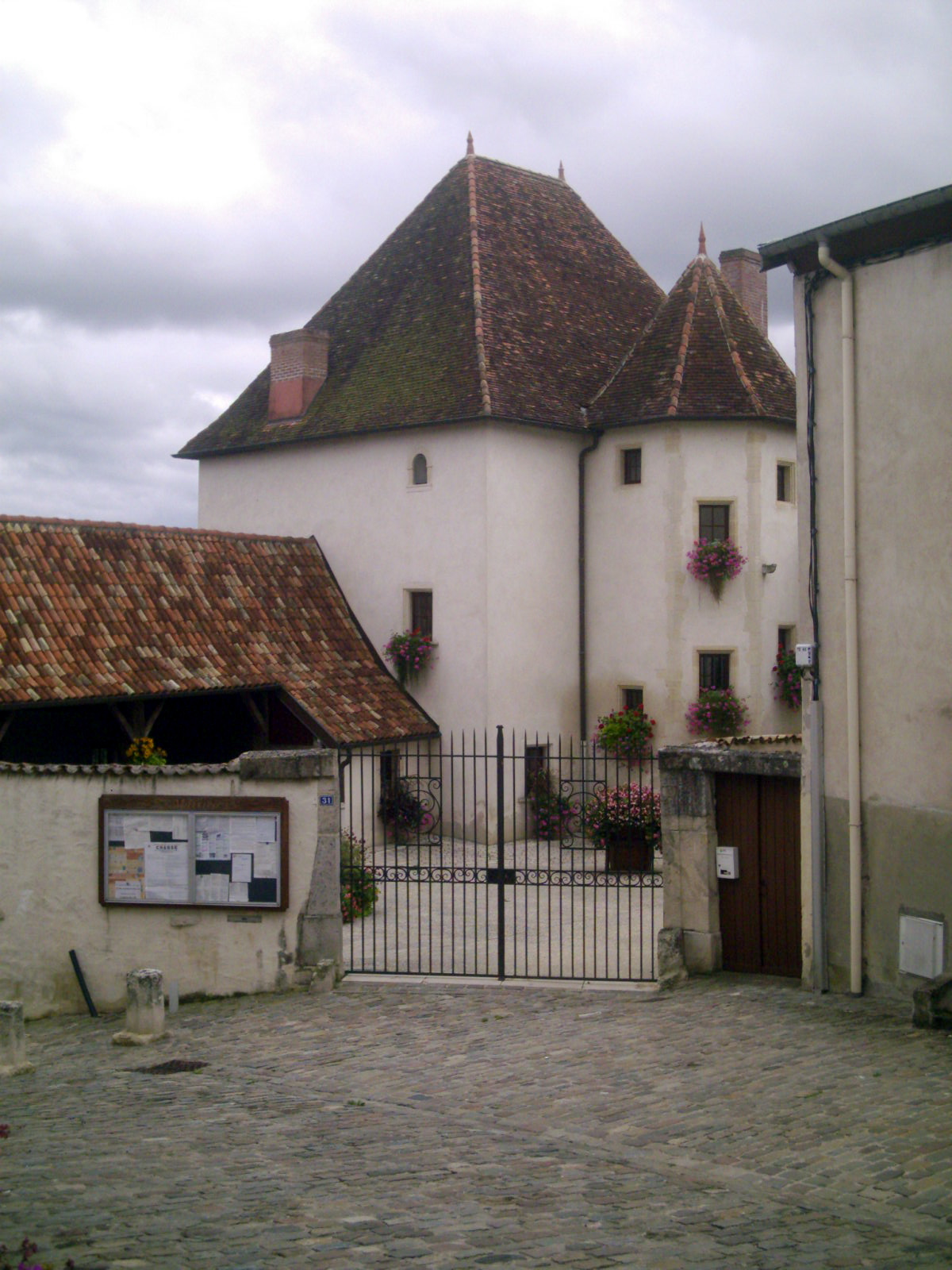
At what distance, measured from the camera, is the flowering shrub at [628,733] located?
2286 cm

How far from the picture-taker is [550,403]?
2347 cm

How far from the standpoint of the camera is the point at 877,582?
1102cm

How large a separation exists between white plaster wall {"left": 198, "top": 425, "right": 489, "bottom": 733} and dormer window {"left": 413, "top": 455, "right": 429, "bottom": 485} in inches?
4.4

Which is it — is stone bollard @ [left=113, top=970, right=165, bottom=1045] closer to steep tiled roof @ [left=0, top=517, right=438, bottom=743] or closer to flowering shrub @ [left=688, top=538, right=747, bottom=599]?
steep tiled roof @ [left=0, top=517, right=438, bottom=743]

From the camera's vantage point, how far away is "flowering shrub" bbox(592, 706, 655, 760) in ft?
75.0

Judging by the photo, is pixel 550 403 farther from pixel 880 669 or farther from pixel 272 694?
pixel 880 669

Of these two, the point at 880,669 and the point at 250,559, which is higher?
the point at 250,559

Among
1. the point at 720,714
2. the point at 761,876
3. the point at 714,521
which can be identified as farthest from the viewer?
the point at 714,521

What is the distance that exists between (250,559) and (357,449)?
3.02 metres

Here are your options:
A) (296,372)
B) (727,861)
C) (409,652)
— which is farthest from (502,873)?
(296,372)

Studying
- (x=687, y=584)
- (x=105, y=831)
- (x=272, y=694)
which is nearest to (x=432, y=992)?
(x=105, y=831)

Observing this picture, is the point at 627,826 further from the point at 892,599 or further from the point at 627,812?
the point at 892,599

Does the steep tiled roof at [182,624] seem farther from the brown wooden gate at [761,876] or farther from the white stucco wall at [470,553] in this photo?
the brown wooden gate at [761,876]

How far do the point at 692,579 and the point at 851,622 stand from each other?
12.1 metres
